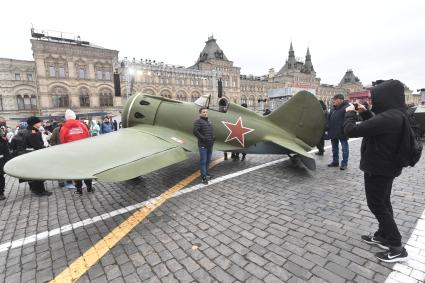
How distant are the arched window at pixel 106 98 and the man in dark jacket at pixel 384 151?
164 ft

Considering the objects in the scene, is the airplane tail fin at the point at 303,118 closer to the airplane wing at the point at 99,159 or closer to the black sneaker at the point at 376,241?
the airplane wing at the point at 99,159

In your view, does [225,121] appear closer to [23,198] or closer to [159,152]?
[159,152]

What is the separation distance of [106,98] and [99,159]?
48.1 m

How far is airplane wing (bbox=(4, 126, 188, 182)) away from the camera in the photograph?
299 centimetres

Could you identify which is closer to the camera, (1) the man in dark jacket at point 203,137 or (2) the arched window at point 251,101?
(1) the man in dark jacket at point 203,137

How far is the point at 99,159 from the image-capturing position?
362 cm

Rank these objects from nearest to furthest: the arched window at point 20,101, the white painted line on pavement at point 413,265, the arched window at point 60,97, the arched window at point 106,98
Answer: the white painted line on pavement at point 413,265 → the arched window at point 20,101 → the arched window at point 60,97 → the arched window at point 106,98

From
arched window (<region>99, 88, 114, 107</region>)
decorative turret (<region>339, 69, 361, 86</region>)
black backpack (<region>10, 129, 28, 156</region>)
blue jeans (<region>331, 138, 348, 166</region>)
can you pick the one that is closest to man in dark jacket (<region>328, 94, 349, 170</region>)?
blue jeans (<region>331, 138, 348, 166</region>)

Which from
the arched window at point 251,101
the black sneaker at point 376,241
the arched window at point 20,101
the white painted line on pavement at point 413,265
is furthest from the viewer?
the arched window at point 251,101

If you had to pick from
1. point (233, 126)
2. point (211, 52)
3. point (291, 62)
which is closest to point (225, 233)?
point (233, 126)

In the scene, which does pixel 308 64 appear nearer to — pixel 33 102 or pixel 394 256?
pixel 33 102

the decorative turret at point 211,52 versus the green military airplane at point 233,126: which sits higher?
the decorative turret at point 211,52

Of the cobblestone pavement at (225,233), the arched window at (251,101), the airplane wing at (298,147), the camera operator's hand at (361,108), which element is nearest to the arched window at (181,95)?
the arched window at (251,101)

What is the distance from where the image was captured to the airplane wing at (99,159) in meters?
2.99
